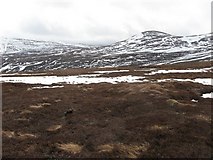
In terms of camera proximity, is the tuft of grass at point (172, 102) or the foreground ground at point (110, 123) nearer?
the foreground ground at point (110, 123)

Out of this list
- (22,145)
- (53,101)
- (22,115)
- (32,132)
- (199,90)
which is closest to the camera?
(22,145)

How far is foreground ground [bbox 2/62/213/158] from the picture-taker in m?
23.1

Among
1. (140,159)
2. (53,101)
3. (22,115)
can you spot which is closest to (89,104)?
(53,101)

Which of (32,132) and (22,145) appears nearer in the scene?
(22,145)

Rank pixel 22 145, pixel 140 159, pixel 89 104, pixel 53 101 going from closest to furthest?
pixel 140 159
pixel 22 145
pixel 89 104
pixel 53 101

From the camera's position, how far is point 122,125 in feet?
92.8

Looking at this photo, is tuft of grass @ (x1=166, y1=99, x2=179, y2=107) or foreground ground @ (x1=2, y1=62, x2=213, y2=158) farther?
tuft of grass @ (x1=166, y1=99, x2=179, y2=107)

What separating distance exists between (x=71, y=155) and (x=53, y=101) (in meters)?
17.2

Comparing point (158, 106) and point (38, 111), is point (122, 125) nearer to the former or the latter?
point (158, 106)

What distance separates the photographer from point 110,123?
29.3 meters

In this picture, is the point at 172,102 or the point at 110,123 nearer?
the point at 110,123

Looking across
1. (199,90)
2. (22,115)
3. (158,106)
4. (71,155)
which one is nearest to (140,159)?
(71,155)

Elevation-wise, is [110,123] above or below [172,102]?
below

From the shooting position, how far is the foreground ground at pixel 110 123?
23.1 m
